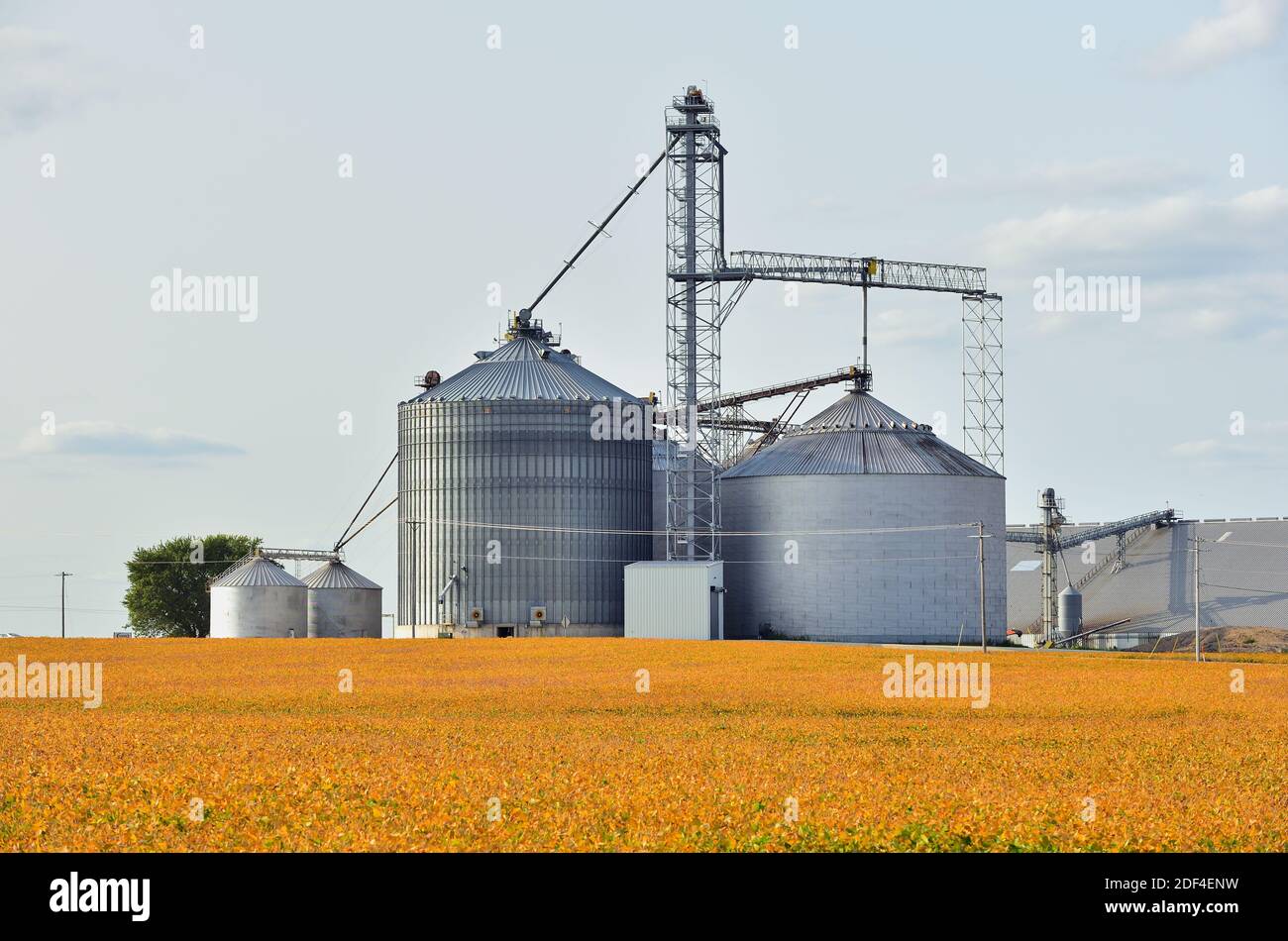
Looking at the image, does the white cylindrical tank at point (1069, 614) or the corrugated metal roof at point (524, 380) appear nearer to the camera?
the corrugated metal roof at point (524, 380)

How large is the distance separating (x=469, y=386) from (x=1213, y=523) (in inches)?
2286

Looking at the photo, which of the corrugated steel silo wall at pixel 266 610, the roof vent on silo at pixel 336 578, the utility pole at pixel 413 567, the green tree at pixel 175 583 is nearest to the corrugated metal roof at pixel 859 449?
the utility pole at pixel 413 567

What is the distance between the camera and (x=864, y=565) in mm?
100750

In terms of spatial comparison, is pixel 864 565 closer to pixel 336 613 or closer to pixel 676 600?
pixel 676 600

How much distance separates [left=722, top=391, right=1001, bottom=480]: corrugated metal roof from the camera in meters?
104

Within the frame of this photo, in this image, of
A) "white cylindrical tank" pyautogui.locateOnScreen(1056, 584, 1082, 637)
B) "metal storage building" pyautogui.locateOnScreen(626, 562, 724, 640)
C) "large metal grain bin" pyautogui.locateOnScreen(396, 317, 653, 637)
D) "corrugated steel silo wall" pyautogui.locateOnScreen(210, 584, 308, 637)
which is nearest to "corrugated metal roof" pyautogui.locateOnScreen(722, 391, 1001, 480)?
"large metal grain bin" pyautogui.locateOnScreen(396, 317, 653, 637)

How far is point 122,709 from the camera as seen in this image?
4362 cm

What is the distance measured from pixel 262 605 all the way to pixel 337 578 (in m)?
5.54

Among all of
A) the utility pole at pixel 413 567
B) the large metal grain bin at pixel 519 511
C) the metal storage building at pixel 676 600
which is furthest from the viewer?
the utility pole at pixel 413 567

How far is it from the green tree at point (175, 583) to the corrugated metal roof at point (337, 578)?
121ft

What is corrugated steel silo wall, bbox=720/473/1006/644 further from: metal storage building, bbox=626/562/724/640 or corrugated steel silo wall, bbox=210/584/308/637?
corrugated steel silo wall, bbox=210/584/308/637

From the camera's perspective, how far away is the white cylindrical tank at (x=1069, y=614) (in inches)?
4481

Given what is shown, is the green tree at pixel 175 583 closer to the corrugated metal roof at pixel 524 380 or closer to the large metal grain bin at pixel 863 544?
the corrugated metal roof at pixel 524 380

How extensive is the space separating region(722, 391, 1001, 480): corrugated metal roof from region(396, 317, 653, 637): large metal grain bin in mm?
8893
